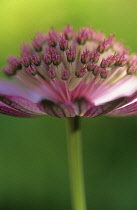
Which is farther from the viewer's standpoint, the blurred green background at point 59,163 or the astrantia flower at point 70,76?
the blurred green background at point 59,163

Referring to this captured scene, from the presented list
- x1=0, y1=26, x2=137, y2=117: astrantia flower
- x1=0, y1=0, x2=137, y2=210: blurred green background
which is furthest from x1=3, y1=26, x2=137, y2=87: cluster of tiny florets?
x1=0, y1=0, x2=137, y2=210: blurred green background

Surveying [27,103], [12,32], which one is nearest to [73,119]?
[27,103]

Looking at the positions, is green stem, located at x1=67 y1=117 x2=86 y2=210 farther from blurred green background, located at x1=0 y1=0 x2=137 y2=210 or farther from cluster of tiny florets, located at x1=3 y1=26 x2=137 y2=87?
blurred green background, located at x1=0 y1=0 x2=137 y2=210

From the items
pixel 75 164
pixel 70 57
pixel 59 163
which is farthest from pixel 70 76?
pixel 59 163

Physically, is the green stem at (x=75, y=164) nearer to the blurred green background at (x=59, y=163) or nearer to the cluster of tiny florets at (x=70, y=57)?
the cluster of tiny florets at (x=70, y=57)

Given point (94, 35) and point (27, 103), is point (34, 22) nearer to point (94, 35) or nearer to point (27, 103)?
point (94, 35)

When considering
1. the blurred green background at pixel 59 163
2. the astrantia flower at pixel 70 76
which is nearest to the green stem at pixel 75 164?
the astrantia flower at pixel 70 76

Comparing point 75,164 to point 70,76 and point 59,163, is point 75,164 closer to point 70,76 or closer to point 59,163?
point 70,76
